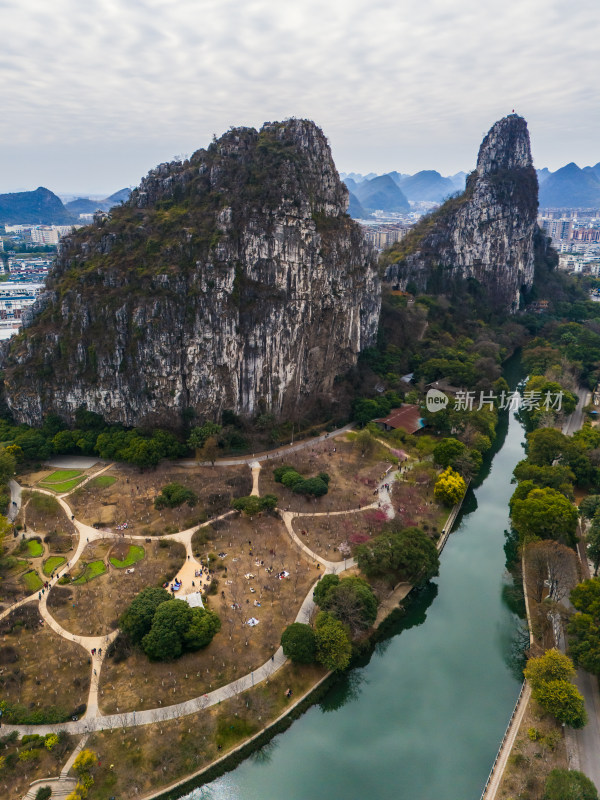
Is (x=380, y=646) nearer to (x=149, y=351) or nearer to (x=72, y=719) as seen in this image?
(x=72, y=719)

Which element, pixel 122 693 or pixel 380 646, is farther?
pixel 380 646

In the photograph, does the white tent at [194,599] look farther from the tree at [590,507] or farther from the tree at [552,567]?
the tree at [590,507]

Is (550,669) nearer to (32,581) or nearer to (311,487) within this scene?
(311,487)

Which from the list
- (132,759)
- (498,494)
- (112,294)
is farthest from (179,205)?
(132,759)

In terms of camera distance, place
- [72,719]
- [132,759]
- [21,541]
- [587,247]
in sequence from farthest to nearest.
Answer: [587,247] → [21,541] → [72,719] → [132,759]

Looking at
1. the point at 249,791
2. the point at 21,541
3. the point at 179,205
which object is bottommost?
the point at 249,791

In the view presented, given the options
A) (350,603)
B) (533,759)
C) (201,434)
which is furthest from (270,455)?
(533,759)

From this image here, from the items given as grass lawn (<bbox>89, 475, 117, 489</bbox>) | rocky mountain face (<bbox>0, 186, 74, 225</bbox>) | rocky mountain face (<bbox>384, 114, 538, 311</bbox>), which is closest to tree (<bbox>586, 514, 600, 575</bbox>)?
grass lawn (<bbox>89, 475, 117, 489</bbox>)
